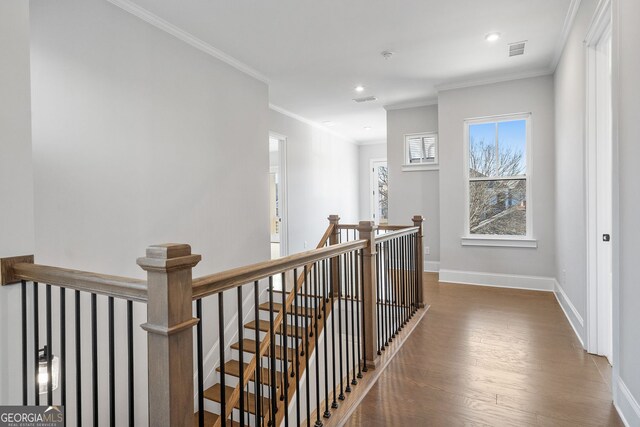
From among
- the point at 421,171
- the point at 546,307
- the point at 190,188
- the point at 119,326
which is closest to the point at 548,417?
the point at 546,307

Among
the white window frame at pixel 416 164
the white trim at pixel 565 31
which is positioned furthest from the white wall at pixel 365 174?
the white trim at pixel 565 31

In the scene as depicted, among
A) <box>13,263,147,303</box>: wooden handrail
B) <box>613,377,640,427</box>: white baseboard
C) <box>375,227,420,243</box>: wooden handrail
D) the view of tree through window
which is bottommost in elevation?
<box>613,377,640,427</box>: white baseboard

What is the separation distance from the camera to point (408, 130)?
611cm

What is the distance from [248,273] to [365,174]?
800cm

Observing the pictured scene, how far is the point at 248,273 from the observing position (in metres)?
1.35

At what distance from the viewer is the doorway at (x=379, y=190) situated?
899 centimetres

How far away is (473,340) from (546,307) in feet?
4.83

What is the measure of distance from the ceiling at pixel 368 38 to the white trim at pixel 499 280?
2.65 metres

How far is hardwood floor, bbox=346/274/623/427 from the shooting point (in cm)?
198

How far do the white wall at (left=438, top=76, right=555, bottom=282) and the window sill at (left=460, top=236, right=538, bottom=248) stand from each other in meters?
0.06

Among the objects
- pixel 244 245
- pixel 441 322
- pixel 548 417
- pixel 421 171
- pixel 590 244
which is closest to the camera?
pixel 548 417

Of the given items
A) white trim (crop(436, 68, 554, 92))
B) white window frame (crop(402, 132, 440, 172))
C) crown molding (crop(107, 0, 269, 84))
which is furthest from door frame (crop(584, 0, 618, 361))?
crown molding (crop(107, 0, 269, 84))

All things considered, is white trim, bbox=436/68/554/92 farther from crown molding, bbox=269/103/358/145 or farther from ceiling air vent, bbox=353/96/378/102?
crown molding, bbox=269/103/358/145

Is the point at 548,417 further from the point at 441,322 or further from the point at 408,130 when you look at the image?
the point at 408,130
